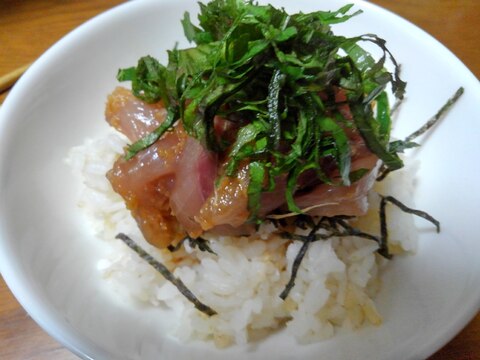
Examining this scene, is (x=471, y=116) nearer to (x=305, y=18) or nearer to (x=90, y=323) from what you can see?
(x=305, y=18)

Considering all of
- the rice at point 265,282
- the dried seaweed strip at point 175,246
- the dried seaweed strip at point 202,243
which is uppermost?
the dried seaweed strip at point 202,243

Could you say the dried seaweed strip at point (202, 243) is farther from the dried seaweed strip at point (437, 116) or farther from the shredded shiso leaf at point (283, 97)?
the dried seaweed strip at point (437, 116)

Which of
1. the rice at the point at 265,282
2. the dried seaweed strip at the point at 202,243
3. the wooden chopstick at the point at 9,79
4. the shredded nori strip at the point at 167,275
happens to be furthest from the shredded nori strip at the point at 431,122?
the wooden chopstick at the point at 9,79

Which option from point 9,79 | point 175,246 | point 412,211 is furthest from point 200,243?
point 9,79

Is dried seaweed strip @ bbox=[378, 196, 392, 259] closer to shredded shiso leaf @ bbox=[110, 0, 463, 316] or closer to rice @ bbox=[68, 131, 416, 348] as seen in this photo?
rice @ bbox=[68, 131, 416, 348]

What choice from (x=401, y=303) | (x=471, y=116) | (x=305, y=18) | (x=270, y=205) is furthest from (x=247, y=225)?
(x=471, y=116)

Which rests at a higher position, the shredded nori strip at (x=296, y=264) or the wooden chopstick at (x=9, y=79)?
the wooden chopstick at (x=9, y=79)
